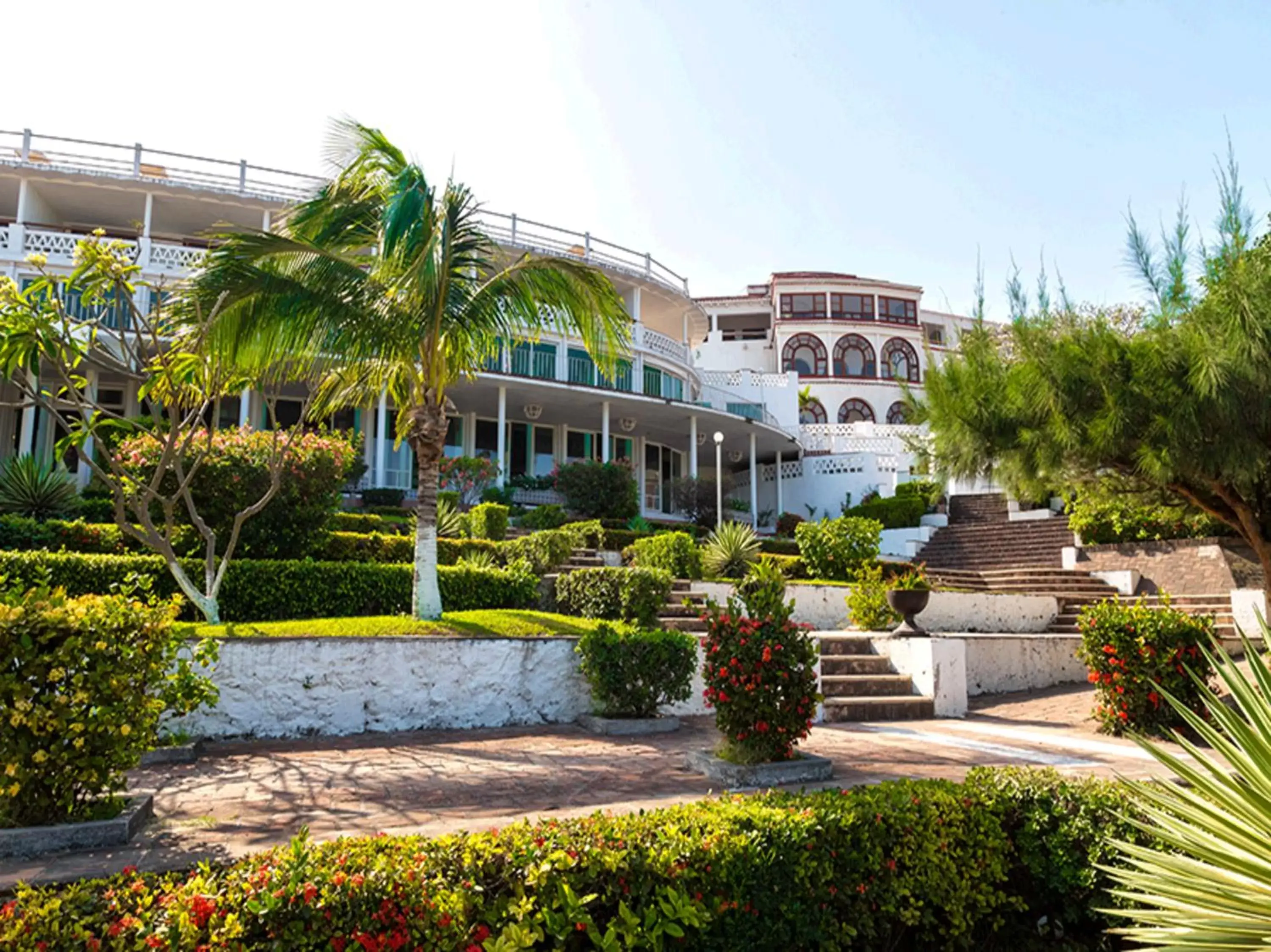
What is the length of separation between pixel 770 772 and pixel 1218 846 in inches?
132

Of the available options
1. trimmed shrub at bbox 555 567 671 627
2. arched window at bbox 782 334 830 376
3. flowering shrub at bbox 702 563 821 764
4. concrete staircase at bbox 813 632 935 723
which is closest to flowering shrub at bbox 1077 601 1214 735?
concrete staircase at bbox 813 632 935 723

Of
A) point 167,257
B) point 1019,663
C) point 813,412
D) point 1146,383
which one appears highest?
point 813,412

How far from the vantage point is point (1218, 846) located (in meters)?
2.56

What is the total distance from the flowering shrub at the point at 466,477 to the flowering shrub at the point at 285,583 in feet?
26.4

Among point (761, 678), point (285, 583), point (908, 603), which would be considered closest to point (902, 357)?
point (908, 603)

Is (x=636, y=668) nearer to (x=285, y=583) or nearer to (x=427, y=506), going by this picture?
(x=427, y=506)

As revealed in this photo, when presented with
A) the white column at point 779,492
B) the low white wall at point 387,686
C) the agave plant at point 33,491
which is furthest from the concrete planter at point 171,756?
the white column at point 779,492

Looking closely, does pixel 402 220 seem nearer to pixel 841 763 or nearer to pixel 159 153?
pixel 841 763

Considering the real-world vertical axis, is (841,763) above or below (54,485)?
below

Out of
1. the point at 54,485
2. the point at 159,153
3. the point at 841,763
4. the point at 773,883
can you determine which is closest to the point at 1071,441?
the point at 841,763

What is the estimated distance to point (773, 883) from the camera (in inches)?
131

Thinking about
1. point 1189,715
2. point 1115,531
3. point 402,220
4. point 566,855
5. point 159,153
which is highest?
point 159,153

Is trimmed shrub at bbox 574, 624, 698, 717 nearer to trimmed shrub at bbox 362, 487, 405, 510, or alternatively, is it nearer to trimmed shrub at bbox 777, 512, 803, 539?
trimmed shrub at bbox 362, 487, 405, 510

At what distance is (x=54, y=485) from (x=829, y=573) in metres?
12.5
